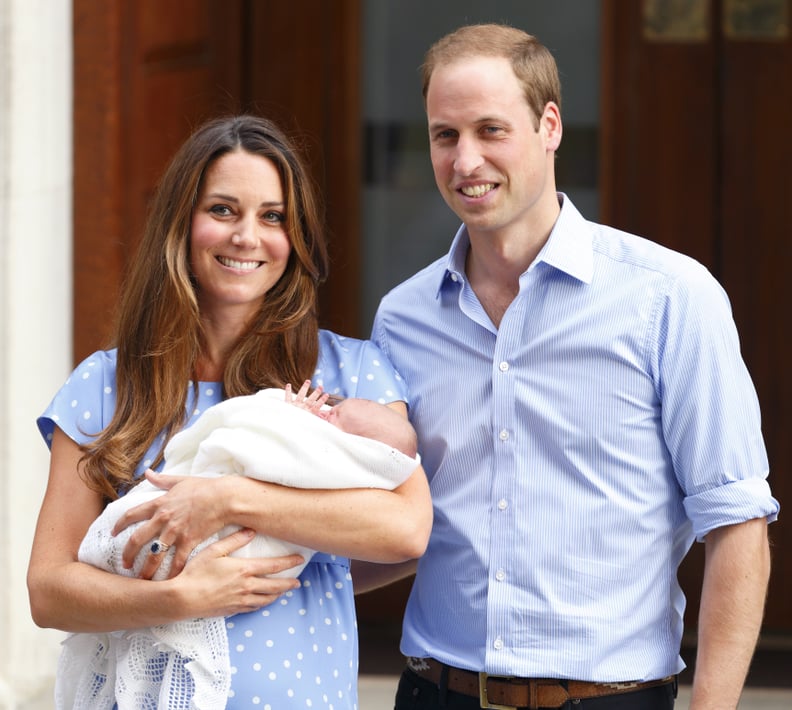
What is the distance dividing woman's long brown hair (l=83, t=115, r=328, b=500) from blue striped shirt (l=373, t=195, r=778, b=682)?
34 cm

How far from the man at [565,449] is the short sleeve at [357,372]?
0.35ft

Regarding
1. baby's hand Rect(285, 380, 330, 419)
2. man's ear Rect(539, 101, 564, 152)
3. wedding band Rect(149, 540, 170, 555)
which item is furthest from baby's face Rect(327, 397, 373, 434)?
man's ear Rect(539, 101, 564, 152)

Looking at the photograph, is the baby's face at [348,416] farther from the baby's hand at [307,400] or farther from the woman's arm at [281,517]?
the woman's arm at [281,517]

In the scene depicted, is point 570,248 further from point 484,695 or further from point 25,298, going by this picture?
point 25,298

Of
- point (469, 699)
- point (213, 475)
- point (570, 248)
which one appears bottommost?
point (469, 699)

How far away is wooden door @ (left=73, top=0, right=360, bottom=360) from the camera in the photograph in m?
4.41

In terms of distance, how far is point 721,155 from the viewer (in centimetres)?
512

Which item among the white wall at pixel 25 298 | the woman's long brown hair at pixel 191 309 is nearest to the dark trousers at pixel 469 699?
the woman's long brown hair at pixel 191 309

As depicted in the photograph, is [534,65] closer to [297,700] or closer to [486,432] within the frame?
[486,432]

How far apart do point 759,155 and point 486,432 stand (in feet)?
10.5

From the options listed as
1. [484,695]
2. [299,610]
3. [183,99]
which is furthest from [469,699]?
[183,99]

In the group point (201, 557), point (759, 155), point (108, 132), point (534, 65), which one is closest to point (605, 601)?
point (201, 557)

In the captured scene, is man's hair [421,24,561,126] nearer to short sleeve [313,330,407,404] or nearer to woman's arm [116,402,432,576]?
short sleeve [313,330,407,404]

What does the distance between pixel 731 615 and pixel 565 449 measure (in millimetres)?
381
